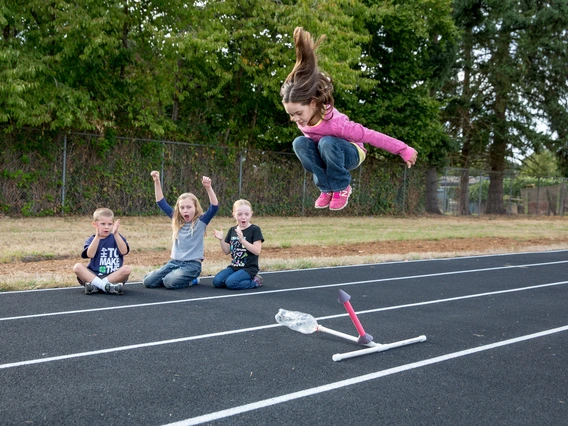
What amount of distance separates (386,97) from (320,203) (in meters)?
16.9

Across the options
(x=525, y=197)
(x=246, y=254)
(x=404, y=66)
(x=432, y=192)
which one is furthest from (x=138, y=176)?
(x=525, y=197)

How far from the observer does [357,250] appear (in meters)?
12.4

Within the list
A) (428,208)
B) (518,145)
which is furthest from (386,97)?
(518,145)

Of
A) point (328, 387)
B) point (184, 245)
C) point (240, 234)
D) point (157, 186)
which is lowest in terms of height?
point (328, 387)

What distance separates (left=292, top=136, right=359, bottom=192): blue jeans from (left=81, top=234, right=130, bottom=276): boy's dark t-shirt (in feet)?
12.4

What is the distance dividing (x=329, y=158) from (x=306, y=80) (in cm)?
56

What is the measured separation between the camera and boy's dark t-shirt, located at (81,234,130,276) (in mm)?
7078

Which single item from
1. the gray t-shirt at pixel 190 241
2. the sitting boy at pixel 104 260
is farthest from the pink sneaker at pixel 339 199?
the gray t-shirt at pixel 190 241

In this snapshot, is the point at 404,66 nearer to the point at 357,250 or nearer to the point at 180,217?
the point at 357,250

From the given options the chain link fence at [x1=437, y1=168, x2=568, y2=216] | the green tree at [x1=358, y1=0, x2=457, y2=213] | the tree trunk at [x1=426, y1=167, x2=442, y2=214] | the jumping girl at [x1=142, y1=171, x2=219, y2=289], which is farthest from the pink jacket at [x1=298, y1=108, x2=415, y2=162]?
the chain link fence at [x1=437, y1=168, x2=568, y2=216]

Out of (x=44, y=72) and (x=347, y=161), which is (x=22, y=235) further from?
(x=347, y=161)

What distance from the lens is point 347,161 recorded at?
3971 mm

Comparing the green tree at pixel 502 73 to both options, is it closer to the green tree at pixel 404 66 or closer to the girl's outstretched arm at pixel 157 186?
the green tree at pixel 404 66

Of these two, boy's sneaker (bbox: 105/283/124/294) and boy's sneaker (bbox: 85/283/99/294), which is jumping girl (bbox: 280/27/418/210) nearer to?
boy's sneaker (bbox: 105/283/124/294)
